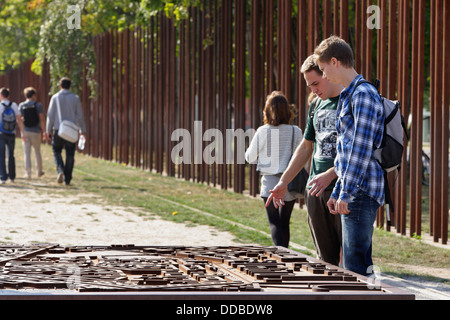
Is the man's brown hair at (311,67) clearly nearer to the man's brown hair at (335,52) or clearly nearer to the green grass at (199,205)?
the man's brown hair at (335,52)

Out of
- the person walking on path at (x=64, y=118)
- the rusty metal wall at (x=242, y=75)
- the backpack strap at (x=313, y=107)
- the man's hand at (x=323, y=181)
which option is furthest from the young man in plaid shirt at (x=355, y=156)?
the person walking on path at (x=64, y=118)

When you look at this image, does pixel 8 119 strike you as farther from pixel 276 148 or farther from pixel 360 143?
pixel 360 143

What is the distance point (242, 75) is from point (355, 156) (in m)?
12.9

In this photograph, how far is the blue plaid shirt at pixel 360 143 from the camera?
17.3 ft

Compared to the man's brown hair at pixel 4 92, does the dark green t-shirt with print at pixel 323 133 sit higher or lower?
lower

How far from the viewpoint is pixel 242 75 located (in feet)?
59.1

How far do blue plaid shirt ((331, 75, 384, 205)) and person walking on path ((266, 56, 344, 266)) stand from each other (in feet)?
2.48

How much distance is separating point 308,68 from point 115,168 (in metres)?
18.5

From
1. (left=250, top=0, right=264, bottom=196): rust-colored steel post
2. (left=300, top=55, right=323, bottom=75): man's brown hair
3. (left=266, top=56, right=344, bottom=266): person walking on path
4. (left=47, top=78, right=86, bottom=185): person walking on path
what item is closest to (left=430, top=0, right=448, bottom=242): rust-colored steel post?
(left=266, top=56, right=344, bottom=266): person walking on path

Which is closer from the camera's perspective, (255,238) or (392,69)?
(255,238)

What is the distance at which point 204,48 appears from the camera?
19859 millimetres

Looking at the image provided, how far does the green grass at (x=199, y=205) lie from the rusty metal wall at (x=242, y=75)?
1.97 ft

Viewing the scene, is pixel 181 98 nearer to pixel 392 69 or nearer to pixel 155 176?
pixel 155 176
